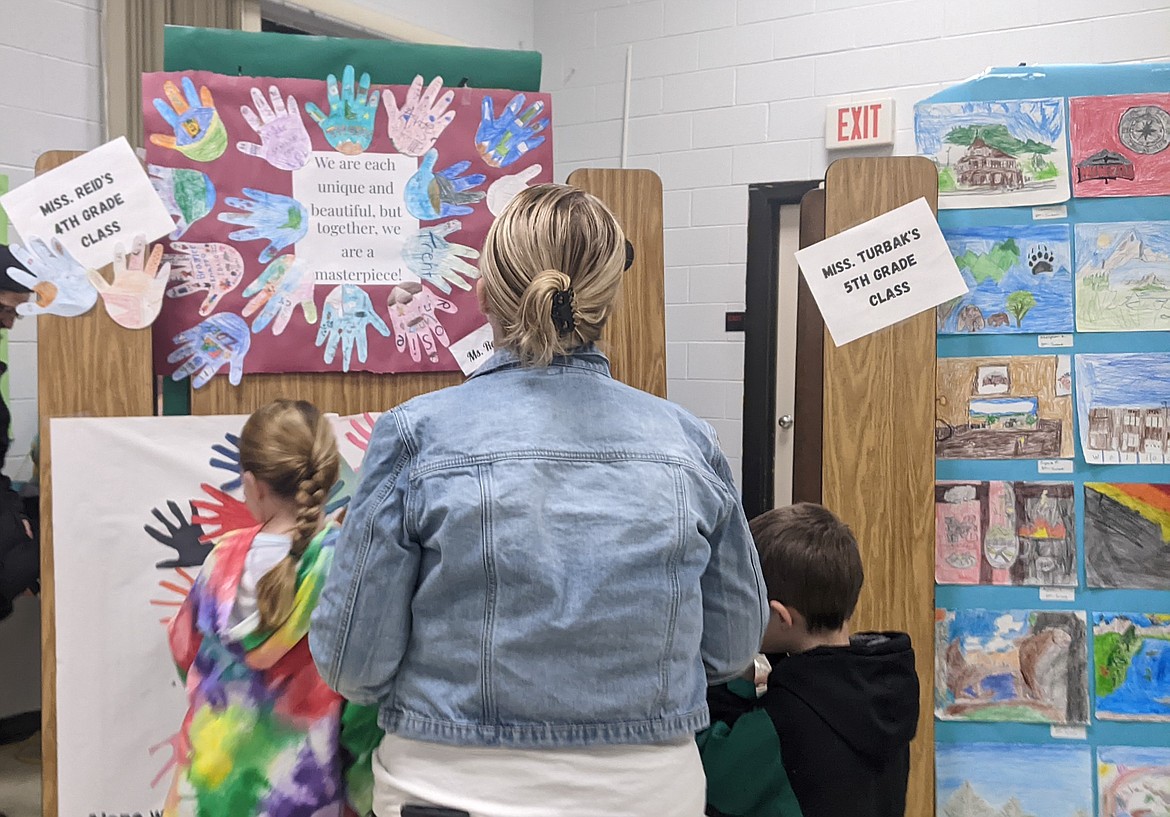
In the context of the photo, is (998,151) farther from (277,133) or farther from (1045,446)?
(277,133)

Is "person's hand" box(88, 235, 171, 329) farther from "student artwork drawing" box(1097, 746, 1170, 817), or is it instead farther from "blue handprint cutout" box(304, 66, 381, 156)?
"student artwork drawing" box(1097, 746, 1170, 817)

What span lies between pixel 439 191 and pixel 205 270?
432mm

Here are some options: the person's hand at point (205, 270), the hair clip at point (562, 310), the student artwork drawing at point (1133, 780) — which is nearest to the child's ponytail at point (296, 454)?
the person's hand at point (205, 270)

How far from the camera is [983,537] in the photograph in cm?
202

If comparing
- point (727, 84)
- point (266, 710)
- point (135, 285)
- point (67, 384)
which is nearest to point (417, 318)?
point (135, 285)

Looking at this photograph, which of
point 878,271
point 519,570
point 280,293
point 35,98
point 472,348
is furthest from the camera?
point 35,98

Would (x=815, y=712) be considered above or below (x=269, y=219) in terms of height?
below

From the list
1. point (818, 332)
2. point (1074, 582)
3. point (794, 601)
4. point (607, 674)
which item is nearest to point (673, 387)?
point (818, 332)

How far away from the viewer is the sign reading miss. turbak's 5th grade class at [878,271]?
6.24ft

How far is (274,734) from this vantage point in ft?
4.48

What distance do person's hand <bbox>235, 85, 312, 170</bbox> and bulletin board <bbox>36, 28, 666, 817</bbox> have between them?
74 millimetres

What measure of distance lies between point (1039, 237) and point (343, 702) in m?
1.65

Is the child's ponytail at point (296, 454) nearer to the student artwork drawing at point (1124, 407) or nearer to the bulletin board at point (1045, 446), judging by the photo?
the bulletin board at point (1045, 446)

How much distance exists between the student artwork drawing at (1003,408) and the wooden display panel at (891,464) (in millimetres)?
100
